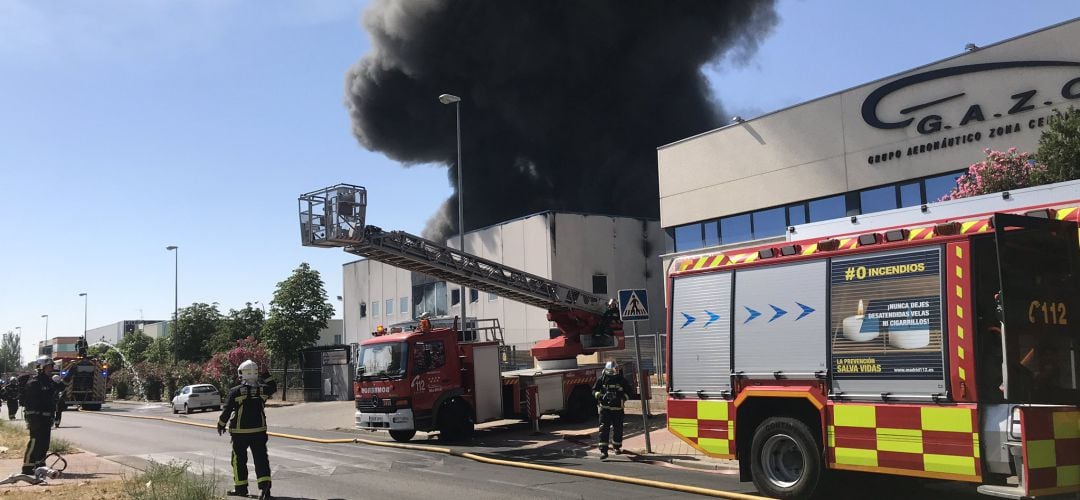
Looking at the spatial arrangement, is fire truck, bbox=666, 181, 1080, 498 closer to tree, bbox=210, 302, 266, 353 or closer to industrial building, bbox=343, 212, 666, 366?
industrial building, bbox=343, 212, 666, 366

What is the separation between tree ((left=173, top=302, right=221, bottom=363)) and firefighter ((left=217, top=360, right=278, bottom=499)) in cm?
5118

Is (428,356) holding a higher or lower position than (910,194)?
lower

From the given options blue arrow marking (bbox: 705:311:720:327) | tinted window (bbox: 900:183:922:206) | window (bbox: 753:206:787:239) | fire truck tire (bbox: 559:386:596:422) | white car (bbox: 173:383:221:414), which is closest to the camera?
blue arrow marking (bbox: 705:311:720:327)

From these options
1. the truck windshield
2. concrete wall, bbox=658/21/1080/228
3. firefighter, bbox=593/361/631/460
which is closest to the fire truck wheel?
firefighter, bbox=593/361/631/460

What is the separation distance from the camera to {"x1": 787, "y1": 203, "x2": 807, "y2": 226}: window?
23.5 m

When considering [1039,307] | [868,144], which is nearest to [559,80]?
[868,144]

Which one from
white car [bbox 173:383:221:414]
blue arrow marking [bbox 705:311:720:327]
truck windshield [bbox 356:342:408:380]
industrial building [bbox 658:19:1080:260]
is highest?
industrial building [bbox 658:19:1080:260]

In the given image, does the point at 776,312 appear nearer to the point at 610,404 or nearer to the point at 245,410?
the point at 610,404

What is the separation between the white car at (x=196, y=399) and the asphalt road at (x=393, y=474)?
51.7 ft

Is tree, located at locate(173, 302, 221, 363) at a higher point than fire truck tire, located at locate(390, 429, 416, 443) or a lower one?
higher

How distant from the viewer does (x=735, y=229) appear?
25.2m

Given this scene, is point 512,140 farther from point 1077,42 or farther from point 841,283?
point 841,283

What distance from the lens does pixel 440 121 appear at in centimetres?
5406

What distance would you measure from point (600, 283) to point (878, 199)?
52.3 feet
